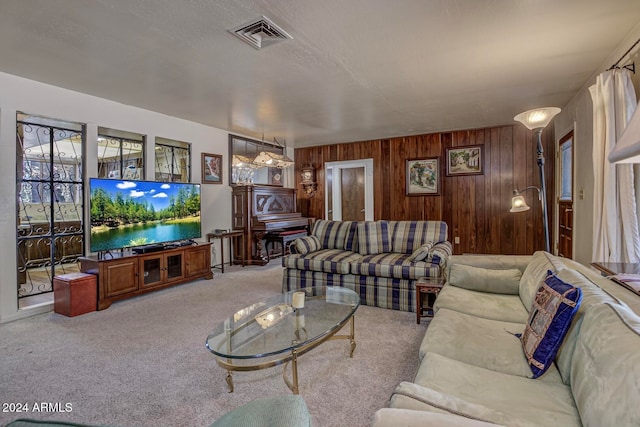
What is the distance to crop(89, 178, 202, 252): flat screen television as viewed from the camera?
3.61 meters

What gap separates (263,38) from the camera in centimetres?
248

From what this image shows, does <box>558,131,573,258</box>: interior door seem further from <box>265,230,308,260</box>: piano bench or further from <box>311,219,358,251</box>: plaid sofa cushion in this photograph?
<box>265,230,308,260</box>: piano bench

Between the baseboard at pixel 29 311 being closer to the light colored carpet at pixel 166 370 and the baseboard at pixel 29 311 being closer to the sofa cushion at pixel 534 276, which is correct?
the light colored carpet at pixel 166 370

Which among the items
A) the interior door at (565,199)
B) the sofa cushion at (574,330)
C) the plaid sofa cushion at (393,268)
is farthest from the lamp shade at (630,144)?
the interior door at (565,199)

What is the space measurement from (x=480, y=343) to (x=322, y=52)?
247 cm

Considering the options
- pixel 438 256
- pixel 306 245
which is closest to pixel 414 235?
pixel 438 256

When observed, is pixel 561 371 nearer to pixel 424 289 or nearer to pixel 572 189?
pixel 424 289

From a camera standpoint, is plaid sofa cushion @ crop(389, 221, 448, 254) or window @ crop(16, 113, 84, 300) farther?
plaid sofa cushion @ crop(389, 221, 448, 254)

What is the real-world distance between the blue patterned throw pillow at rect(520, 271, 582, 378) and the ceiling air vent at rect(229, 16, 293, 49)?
239cm

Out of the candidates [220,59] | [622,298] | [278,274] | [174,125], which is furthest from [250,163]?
[622,298]

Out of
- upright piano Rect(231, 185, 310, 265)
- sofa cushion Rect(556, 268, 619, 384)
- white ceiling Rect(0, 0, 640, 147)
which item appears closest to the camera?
sofa cushion Rect(556, 268, 619, 384)

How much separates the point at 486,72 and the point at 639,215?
1.82 m

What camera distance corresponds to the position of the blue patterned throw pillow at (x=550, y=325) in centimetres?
132

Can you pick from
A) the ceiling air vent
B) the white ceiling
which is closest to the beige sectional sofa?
the white ceiling
